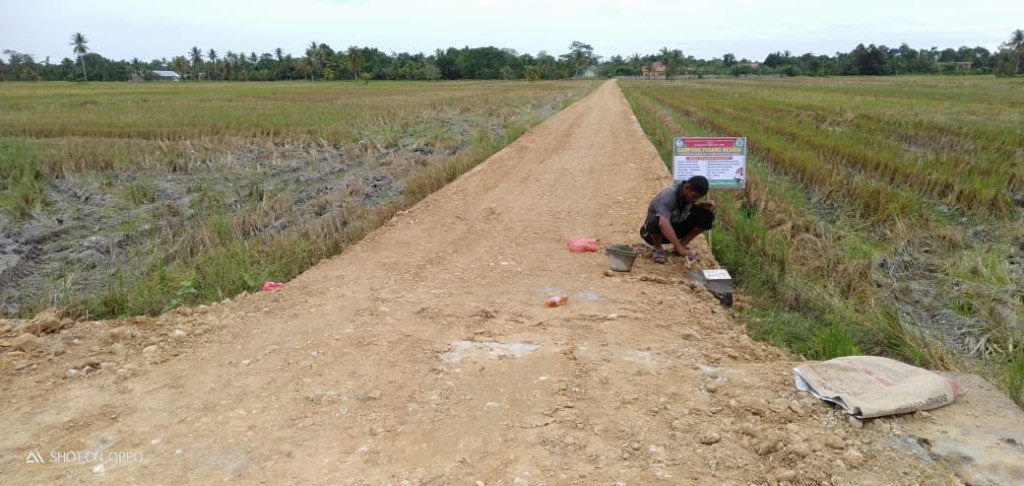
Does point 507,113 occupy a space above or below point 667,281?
above

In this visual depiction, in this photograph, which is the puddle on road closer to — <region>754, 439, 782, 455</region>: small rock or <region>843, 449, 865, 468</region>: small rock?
<region>754, 439, 782, 455</region>: small rock

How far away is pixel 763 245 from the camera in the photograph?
692 centimetres

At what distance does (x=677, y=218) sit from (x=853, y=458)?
12.4ft

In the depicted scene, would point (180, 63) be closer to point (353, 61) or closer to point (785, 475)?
point (353, 61)

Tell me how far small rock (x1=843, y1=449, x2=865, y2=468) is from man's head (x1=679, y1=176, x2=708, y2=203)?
3.17 meters

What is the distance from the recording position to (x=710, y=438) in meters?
3.30

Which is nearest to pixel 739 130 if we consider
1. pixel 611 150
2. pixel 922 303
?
pixel 611 150

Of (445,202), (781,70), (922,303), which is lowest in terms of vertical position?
(922,303)

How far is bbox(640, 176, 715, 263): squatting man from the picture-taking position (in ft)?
20.5

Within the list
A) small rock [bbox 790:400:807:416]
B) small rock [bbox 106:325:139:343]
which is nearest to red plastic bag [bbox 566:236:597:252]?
small rock [bbox 790:400:807:416]

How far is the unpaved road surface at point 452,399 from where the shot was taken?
3.12 meters

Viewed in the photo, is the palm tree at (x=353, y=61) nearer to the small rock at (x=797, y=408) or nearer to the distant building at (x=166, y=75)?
the distant building at (x=166, y=75)

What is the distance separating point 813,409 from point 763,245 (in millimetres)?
3730

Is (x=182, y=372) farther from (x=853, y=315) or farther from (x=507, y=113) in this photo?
(x=507, y=113)
